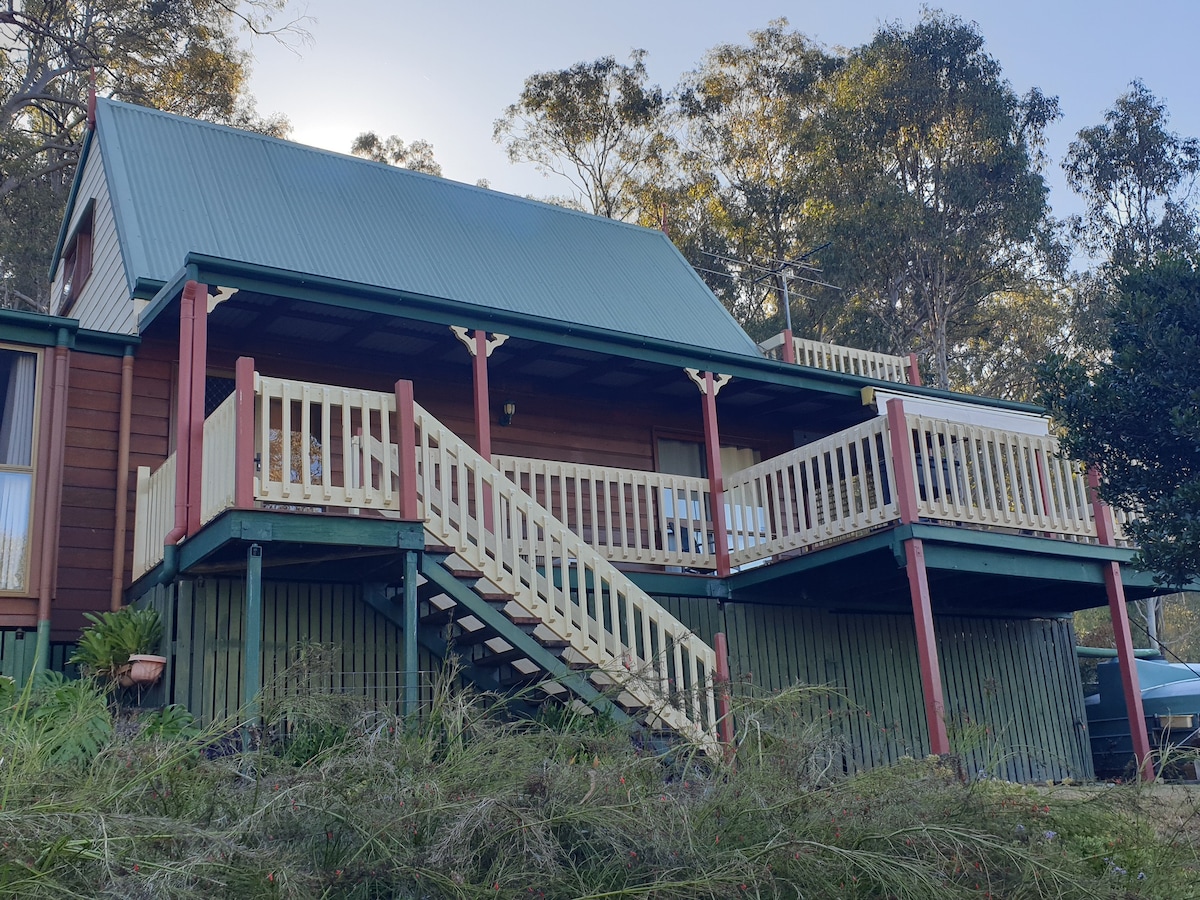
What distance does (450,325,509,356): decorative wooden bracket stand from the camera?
1134cm

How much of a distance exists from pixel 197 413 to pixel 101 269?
15.5ft

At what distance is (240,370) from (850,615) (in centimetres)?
765

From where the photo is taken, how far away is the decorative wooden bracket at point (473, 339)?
11.3m

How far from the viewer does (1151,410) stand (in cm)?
1038

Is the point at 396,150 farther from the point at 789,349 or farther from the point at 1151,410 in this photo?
the point at 1151,410

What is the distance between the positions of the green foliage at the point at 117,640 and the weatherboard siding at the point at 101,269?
321 centimetres

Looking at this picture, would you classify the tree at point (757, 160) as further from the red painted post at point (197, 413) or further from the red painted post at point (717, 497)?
the red painted post at point (197, 413)

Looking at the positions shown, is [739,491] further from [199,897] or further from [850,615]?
[199,897]

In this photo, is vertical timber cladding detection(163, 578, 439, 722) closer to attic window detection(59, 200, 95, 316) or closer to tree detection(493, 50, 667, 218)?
attic window detection(59, 200, 95, 316)

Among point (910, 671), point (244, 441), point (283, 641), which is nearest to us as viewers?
point (244, 441)

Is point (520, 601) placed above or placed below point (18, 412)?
below

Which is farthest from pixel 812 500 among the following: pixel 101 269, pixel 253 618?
pixel 101 269

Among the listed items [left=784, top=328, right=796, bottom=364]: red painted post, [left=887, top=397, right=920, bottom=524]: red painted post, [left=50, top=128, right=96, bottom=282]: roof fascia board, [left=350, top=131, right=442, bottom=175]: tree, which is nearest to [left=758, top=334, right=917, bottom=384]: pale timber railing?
[left=784, top=328, right=796, bottom=364]: red painted post

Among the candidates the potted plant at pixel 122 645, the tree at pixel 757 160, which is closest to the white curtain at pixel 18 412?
the potted plant at pixel 122 645
